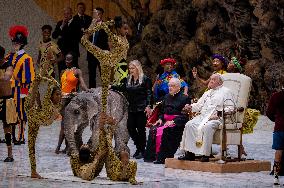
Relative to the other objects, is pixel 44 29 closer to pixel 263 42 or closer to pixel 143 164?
pixel 263 42

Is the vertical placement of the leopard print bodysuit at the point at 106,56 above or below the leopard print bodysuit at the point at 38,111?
above

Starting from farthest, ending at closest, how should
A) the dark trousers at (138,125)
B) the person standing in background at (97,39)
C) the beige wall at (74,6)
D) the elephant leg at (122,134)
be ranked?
the beige wall at (74,6)
the person standing in background at (97,39)
the dark trousers at (138,125)
the elephant leg at (122,134)

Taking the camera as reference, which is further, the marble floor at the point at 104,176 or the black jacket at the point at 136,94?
the black jacket at the point at 136,94

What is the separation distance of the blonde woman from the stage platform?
59.2 inches

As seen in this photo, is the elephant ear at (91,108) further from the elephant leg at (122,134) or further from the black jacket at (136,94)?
the black jacket at (136,94)

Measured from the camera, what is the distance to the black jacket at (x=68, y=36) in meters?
25.1

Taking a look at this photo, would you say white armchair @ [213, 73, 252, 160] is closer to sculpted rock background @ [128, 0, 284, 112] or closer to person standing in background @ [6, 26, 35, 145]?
person standing in background @ [6, 26, 35, 145]

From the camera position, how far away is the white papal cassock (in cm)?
1534

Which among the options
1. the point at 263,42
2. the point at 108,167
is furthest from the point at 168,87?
the point at 263,42

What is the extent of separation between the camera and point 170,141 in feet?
53.0

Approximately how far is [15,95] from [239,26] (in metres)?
8.44

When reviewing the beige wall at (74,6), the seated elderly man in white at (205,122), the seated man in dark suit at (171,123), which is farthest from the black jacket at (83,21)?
the seated elderly man in white at (205,122)

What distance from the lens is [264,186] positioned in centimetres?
1332

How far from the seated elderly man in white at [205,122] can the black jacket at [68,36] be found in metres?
9.49
